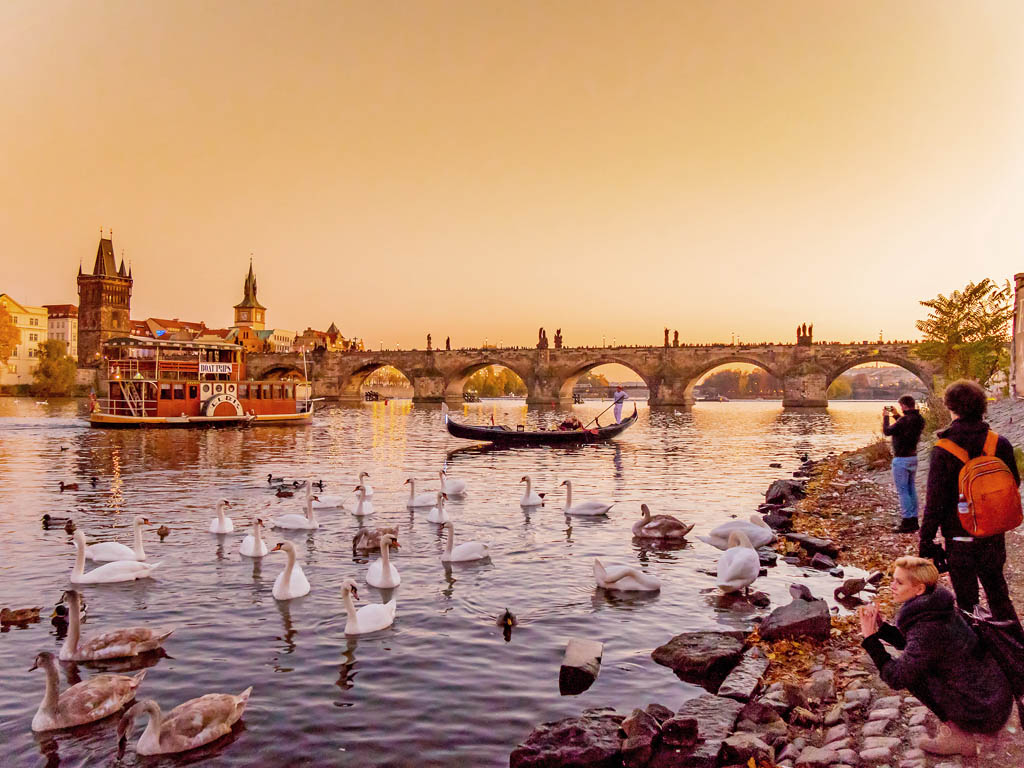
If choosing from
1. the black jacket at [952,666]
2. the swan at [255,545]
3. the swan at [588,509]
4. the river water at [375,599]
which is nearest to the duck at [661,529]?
the river water at [375,599]

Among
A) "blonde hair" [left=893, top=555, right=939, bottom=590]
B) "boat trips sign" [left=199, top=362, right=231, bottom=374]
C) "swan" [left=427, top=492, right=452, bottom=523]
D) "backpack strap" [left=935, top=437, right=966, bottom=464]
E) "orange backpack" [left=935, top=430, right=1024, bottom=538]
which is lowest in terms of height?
"swan" [left=427, top=492, right=452, bottom=523]

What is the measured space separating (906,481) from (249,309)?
163 metres

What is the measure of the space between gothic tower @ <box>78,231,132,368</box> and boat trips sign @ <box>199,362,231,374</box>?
92103 millimetres

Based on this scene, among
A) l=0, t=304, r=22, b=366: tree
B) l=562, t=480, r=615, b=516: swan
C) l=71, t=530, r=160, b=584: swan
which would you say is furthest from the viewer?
l=0, t=304, r=22, b=366: tree

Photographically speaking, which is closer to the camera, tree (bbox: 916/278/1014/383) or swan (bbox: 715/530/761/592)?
swan (bbox: 715/530/761/592)

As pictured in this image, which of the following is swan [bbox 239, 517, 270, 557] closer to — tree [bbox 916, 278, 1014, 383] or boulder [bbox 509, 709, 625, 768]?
boulder [bbox 509, 709, 625, 768]

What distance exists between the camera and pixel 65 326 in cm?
14350

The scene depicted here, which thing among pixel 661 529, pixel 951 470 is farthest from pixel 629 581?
pixel 951 470

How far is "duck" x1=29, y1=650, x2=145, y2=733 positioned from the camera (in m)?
6.14

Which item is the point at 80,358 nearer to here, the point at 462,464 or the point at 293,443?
the point at 293,443

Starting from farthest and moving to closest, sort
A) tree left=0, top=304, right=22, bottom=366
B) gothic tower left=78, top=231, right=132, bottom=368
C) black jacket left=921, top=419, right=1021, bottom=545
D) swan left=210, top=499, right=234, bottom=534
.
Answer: gothic tower left=78, top=231, right=132, bottom=368 < tree left=0, top=304, right=22, bottom=366 < swan left=210, top=499, right=234, bottom=534 < black jacket left=921, top=419, right=1021, bottom=545

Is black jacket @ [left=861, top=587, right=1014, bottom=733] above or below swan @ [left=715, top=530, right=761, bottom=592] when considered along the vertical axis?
above

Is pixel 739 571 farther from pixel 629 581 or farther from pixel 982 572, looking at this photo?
pixel 982 572

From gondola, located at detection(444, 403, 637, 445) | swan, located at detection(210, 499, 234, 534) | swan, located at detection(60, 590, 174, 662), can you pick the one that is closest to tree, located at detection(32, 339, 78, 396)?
gondola, located at detection(444, 403, 637, 445)
